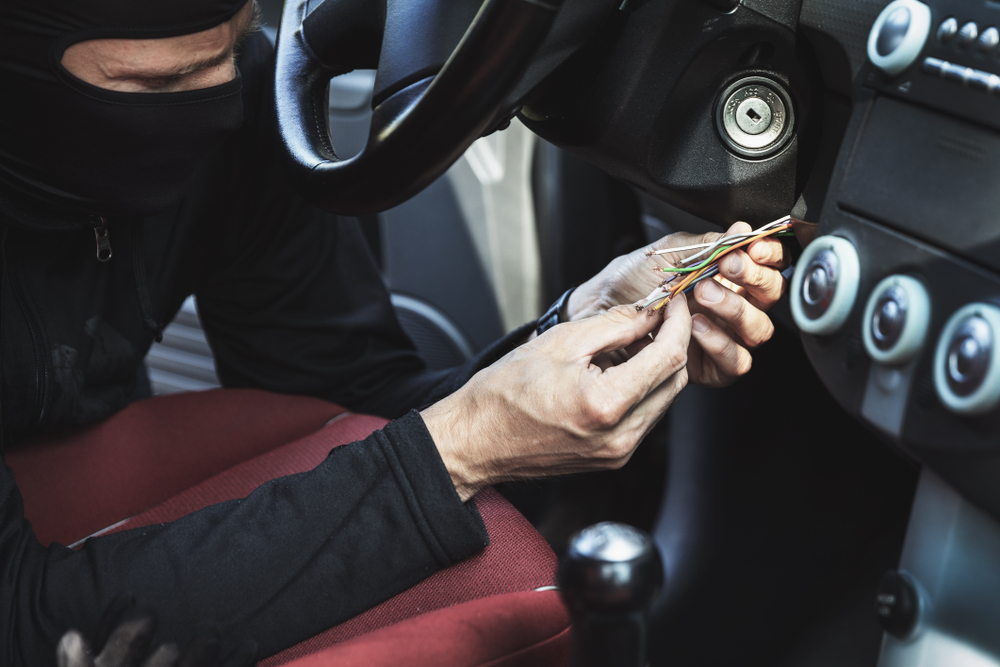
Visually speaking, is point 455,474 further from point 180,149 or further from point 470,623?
point 180,149

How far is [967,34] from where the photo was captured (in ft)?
1.64

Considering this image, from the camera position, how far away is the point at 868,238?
0.57 m

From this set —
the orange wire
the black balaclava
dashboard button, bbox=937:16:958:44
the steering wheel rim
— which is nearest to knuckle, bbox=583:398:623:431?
the orange wire

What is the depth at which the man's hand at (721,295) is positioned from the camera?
0.69 m

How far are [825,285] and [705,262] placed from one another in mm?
116

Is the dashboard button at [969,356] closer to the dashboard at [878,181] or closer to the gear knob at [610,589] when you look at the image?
the dashboard at [878,181]

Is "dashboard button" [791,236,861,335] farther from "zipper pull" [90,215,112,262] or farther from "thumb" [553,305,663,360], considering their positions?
"zipper pull" [90,215,112,262]

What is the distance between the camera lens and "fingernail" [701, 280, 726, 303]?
71 cm

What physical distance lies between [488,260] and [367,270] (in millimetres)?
385

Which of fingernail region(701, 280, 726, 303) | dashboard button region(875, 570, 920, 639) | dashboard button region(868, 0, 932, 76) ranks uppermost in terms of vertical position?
dashboard button region(868, 0, 932, 76)

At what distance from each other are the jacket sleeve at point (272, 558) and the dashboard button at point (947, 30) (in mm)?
454

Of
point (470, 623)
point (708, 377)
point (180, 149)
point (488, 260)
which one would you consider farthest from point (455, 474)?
point (488, 260)

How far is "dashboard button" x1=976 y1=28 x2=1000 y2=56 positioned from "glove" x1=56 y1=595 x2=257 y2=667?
0.61 m

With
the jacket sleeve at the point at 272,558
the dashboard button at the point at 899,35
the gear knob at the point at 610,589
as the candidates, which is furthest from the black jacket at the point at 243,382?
the dashboard button at the point at 899,35
